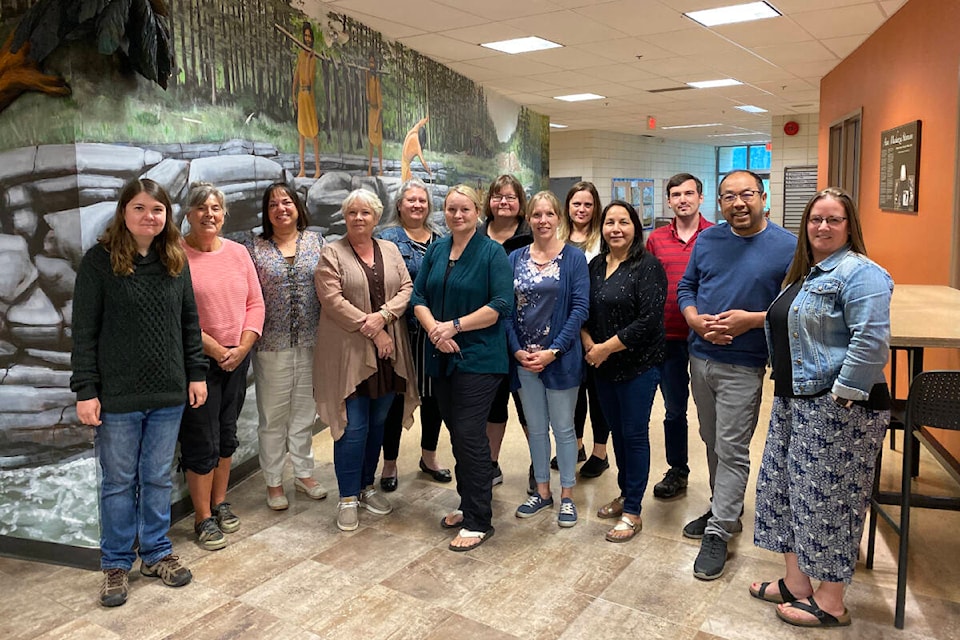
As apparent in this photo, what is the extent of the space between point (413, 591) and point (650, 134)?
42.3ft

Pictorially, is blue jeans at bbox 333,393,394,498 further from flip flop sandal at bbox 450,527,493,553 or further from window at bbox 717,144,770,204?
window at bbox 717,144,770,204

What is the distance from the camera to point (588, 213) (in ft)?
11.8

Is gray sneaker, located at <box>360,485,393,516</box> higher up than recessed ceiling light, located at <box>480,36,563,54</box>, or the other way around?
recessed ceiling light, located at <box>480,36,563,54</box>

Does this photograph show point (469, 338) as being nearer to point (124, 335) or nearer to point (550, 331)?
point (550, 331)

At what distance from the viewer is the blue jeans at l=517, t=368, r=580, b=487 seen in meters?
3.29

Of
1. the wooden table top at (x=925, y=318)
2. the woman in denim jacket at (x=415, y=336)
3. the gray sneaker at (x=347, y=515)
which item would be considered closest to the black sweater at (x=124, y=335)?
the gray sneaker at (x=347, y=515)

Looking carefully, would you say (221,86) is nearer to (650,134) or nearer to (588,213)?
(588,213)

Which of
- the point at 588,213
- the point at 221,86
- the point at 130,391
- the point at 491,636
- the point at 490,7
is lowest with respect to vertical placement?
the point at 491,636

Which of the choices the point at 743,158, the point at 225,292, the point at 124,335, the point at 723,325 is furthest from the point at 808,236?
the point at 743,158

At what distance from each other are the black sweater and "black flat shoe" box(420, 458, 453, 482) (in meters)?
1.63

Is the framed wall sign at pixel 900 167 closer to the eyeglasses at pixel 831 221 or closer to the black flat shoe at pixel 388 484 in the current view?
the eyeglasses at pixel 831 221

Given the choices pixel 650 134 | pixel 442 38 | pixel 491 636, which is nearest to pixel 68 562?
pixel 491 636

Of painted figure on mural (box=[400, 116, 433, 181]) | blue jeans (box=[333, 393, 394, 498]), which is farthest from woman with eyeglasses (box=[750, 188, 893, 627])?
painted figure on mural (box=[400, 116, 433, 181])

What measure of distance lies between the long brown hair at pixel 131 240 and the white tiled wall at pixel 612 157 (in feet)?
32.2
